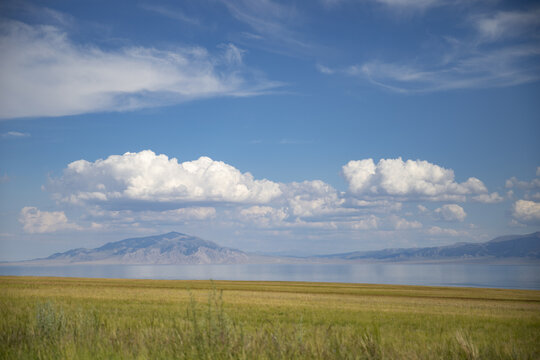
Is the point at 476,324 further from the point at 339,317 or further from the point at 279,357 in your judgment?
the point at 279,357

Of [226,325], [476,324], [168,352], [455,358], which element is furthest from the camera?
[476,324]

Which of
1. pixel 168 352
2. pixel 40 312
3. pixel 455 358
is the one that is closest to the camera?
pixel 455 358

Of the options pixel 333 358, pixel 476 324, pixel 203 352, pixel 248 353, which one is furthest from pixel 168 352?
pixel 476 324

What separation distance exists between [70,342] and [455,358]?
8.74 m

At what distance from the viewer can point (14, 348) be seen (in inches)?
392

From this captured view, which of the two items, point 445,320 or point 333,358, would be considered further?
point 445,320

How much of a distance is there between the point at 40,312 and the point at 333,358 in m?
8.94

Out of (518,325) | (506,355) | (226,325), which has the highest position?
(226,325)

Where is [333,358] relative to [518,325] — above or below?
above

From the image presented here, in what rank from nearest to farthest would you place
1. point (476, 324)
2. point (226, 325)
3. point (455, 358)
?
1. point (455, 358)
2. point (226, 325)
3. point (476, 324)

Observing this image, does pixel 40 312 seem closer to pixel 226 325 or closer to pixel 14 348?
pixel 14 348

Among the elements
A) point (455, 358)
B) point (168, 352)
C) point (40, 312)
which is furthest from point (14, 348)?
point (455, 358)

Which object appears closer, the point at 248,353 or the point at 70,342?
the point at 248,353

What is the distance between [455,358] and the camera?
349 inches
